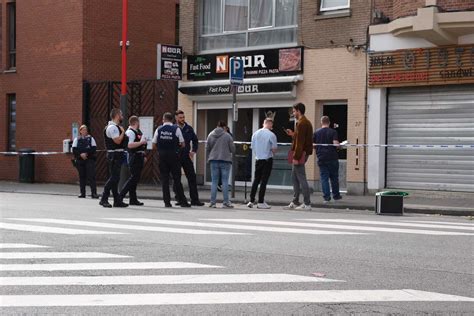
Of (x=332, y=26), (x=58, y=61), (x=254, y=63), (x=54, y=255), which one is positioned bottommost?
(x=54, y=255)

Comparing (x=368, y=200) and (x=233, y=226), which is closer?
(x=233, y=226)

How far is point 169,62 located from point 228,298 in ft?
54.1

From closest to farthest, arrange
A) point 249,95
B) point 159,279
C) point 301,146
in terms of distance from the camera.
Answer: point 159,279 < point 301,146 < point 249,95

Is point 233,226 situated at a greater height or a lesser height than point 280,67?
lesser

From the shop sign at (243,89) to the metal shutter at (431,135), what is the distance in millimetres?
3208

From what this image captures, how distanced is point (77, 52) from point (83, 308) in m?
20.7

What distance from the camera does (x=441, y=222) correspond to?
12781 millimetres

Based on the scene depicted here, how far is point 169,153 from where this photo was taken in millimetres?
15164

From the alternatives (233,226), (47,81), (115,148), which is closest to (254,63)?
(115,148)

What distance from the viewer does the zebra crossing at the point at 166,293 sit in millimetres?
6047

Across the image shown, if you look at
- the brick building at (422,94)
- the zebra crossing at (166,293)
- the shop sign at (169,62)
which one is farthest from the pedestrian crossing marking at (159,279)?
the shop sign at (169,62)

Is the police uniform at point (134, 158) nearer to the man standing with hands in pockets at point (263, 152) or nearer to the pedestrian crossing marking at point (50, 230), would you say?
the man standing with hands in pockets at point (263, 152)

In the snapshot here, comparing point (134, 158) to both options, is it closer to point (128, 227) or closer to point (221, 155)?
point (221, 155)

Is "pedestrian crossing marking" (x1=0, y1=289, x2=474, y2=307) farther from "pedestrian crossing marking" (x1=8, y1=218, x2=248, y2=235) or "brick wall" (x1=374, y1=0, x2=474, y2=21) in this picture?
"brick wall" (x1=374, y1=0, x2=474, y2=21)
